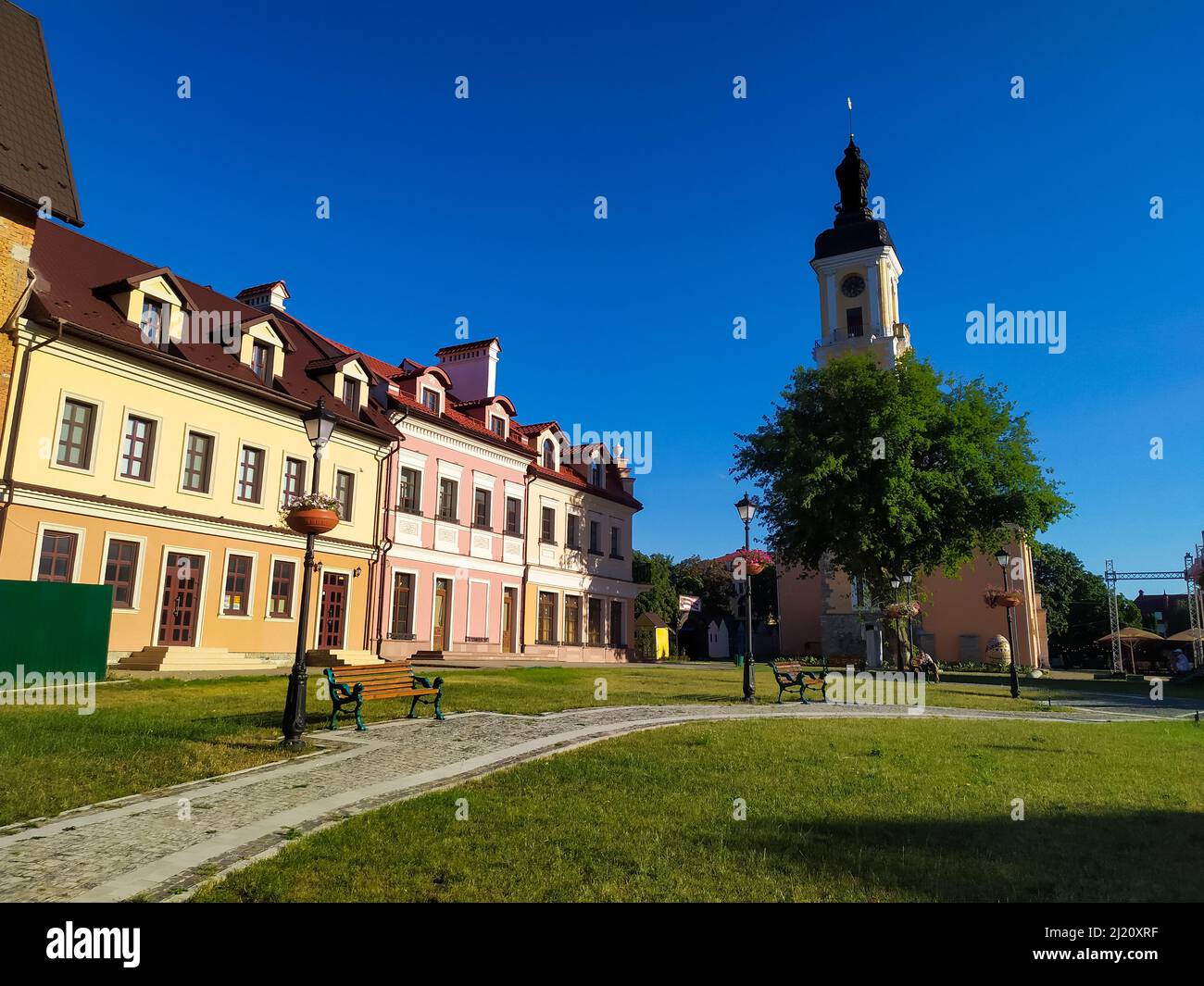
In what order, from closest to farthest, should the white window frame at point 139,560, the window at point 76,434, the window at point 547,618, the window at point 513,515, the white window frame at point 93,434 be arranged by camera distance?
the white window frame at point 93,434, the window at point 76,434, the white window frame at point 139,560, the window at point 513,515, the window at point 547,618

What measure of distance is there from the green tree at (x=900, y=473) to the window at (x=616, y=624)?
1097 centimetres

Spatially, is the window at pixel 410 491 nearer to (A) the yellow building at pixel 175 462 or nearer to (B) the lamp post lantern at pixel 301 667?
(A) the yellow building at pixel 175 462

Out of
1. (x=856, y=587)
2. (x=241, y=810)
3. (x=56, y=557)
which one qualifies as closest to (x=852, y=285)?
(x=856, y=587)

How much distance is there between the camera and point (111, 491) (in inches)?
791

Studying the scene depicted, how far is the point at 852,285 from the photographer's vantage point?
2101 inches

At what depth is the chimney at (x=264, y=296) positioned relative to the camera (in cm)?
2859

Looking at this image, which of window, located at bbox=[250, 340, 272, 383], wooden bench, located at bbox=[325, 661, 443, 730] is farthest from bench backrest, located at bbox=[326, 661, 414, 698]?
window, located at bbox=[250, 340, 272, 383]

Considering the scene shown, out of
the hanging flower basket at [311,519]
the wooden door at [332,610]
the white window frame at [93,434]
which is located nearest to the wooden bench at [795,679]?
the hanging flower basket at [311,519]

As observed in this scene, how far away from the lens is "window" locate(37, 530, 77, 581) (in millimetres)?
18578

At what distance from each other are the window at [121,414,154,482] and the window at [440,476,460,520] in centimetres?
1141

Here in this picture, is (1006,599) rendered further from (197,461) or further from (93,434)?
(93,434)

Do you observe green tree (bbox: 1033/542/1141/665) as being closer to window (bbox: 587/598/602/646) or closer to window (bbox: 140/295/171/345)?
window (bbox: 587/598/602/646)
